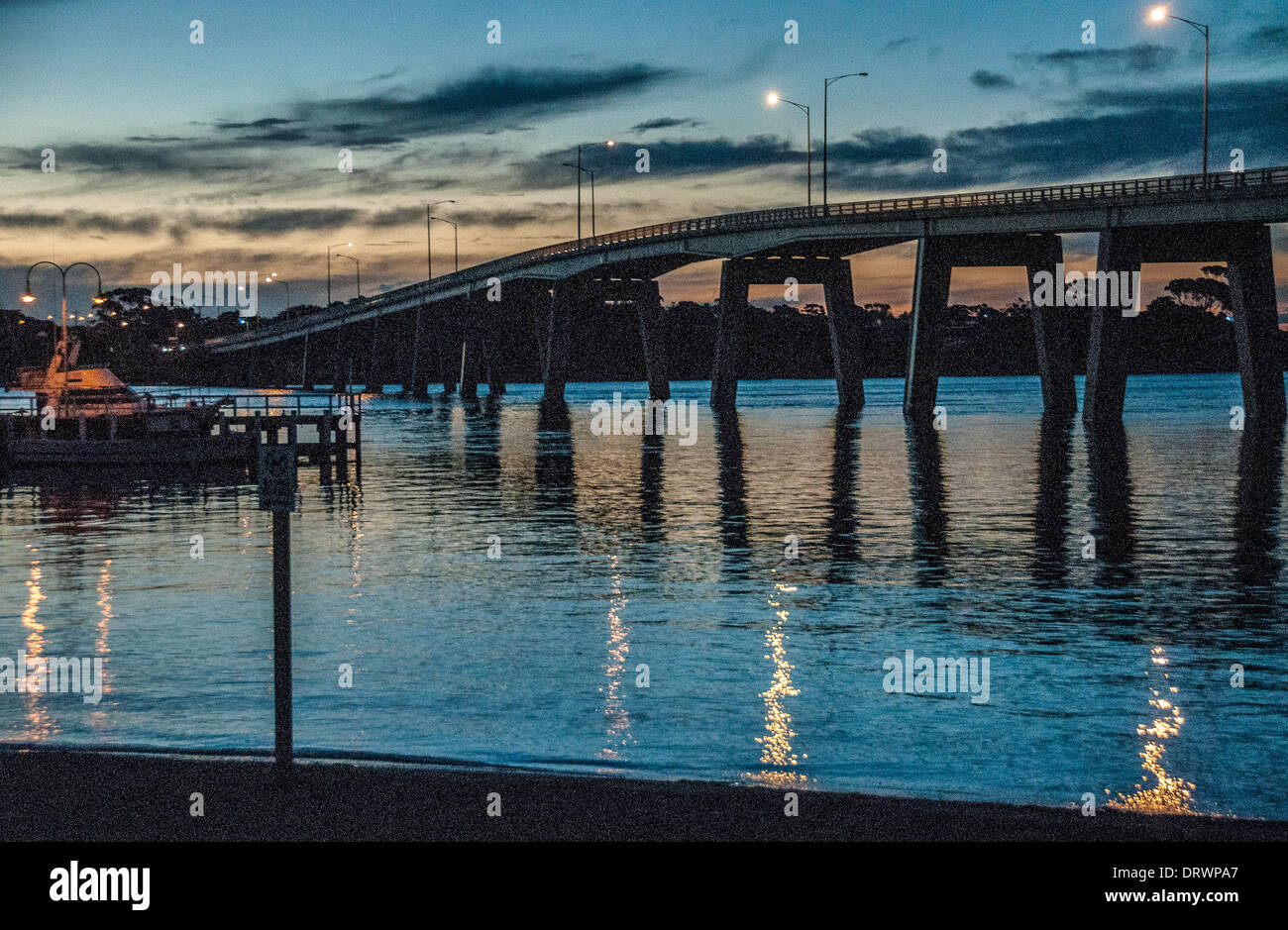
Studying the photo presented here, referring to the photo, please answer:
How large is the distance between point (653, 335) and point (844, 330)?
67.2ft

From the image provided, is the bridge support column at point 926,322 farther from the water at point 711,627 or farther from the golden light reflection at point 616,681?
the golden light reflection at point 616,681

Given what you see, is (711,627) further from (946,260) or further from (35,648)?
(946,260)

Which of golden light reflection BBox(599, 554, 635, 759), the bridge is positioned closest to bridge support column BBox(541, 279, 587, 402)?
the bridge

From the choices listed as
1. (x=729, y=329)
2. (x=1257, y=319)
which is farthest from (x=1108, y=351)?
(x=729, y=329)

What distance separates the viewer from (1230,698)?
13.4m

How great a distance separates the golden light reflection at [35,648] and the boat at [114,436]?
76.1 feet

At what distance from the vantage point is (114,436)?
5153 cm

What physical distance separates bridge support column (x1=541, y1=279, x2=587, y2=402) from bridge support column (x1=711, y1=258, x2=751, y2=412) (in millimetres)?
16901

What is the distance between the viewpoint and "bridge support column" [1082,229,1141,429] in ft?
237

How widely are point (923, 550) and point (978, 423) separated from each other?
61.4 m

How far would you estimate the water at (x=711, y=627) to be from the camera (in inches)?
459
